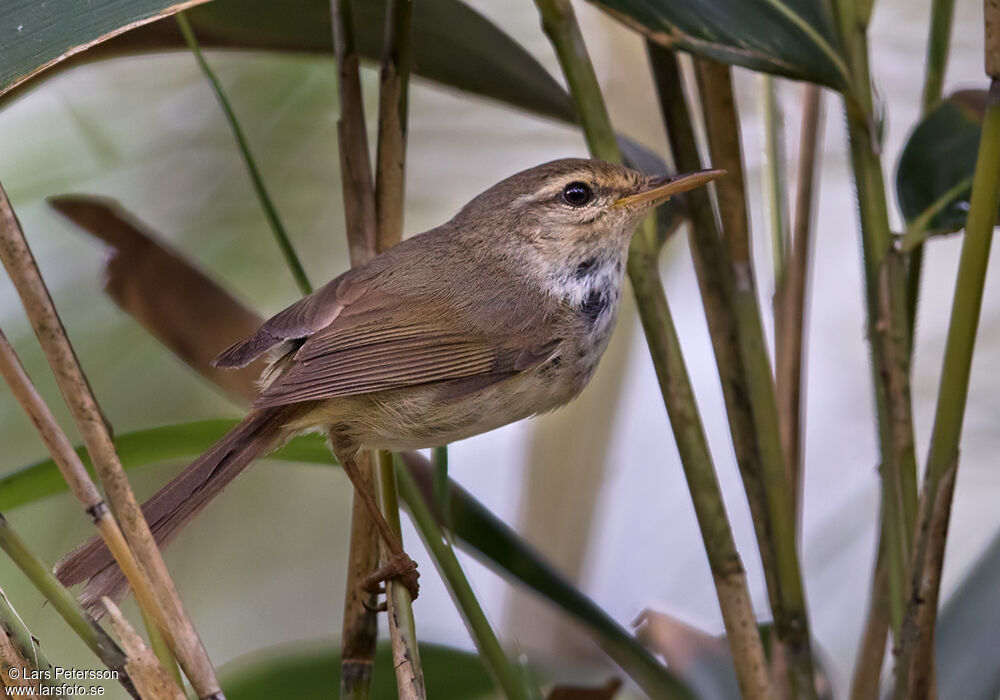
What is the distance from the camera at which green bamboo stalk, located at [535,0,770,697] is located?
4.53 feet

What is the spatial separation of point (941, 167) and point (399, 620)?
1.08m

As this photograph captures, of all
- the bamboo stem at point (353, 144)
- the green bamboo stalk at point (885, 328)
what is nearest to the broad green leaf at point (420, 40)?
the bamboo stem at point (353, 144)

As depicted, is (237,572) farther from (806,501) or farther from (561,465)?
(806,501)

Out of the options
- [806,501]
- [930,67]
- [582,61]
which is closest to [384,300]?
[582,61]

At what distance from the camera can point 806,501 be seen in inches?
138

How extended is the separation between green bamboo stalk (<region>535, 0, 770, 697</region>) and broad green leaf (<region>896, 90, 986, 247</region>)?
43 cm

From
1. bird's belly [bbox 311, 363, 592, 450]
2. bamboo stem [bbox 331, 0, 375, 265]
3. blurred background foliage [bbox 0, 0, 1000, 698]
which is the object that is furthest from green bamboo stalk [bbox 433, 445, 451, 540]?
A: blurred background foliage [bbox 0, 0, 1000, 698]

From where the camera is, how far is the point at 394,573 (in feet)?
4.81

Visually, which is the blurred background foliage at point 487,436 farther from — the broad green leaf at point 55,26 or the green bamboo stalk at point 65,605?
the green bamboo stalk at point 65,605

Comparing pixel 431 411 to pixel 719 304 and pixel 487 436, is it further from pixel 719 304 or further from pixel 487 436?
pixel 487 436

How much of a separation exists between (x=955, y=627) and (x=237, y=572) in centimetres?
243

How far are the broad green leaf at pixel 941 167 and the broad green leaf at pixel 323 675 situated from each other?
1018 mm

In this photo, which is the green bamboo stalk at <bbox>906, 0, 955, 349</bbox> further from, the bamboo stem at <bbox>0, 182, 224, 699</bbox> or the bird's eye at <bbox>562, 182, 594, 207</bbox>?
the bamboo stem at <bbox>0, 182, 224, 699</bbox>

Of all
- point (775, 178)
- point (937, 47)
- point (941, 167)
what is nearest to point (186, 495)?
point (775, 178)
